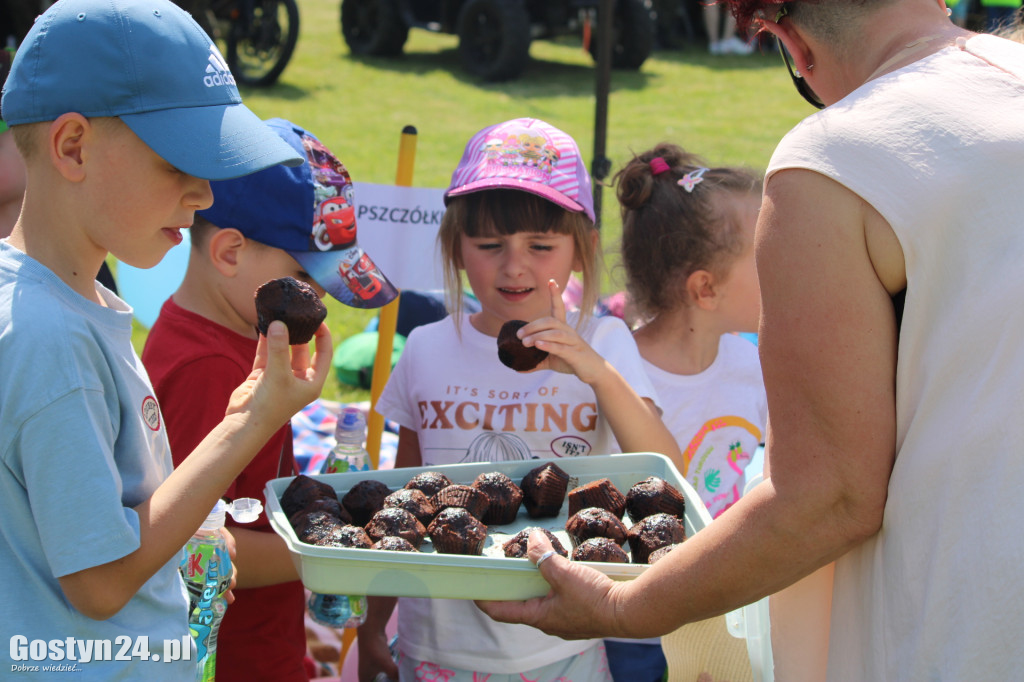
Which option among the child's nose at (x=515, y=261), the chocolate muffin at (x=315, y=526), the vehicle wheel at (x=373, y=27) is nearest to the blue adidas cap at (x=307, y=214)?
the child's nose at (x=515, y=261)

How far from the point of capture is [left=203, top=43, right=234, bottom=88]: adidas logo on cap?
6.02 feet

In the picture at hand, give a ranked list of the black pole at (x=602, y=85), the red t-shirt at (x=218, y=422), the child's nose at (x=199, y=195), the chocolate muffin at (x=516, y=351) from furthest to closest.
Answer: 1. the black pole at (x=602, y=85)
2. the chocolate muffin at (x=516, y=351)
3. the red t-shirt at (x=218, y=422)
4. the child's nose at (x=199, y=195)

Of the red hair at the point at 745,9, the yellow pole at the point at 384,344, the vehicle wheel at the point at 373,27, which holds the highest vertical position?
the red hair at the point at 745,9

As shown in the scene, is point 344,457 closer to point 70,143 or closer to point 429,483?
point 429,483

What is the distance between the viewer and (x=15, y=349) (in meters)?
1.58

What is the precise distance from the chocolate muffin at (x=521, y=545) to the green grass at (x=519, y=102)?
949 cm

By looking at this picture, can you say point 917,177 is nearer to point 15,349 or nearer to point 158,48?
point 158,48

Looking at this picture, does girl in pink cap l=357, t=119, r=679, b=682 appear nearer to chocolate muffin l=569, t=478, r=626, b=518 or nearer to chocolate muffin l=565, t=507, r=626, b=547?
chocolate muffin l=569, t=478, r=626, b=518

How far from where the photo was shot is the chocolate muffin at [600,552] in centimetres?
206

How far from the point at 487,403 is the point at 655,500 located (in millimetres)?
784

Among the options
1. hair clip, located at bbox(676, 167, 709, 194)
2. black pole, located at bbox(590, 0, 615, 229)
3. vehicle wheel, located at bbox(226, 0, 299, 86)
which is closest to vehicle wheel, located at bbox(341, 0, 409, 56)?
vehicle wheel, located at bbox(226, 0, 299, 86)

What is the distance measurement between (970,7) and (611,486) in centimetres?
1799

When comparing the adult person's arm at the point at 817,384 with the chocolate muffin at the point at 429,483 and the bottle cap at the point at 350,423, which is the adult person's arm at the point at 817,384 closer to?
the chocolate muffin at the point at 429,483

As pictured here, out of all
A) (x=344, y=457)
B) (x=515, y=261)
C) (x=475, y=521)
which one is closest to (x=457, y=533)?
(x=475, y=521)
